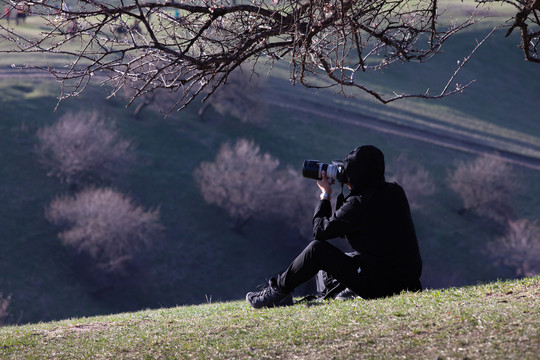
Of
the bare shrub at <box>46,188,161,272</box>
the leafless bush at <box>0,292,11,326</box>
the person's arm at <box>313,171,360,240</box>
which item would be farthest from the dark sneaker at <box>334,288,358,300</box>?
the bare shrub at <box>46,188,161,272</box>

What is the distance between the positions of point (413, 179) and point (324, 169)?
184 ft

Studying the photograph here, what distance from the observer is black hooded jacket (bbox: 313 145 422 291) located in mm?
7043

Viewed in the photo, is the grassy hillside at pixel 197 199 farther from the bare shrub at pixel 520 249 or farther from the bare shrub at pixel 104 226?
the bare shrub at pixel 104 226

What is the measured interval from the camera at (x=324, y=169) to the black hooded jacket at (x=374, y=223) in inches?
9.2

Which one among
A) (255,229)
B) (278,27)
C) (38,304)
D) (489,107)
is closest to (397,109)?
(489,107)

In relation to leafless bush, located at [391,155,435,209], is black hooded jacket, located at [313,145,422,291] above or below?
below

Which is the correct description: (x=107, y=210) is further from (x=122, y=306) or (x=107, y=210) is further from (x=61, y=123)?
(x=61, y=123)

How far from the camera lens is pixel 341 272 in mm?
7168

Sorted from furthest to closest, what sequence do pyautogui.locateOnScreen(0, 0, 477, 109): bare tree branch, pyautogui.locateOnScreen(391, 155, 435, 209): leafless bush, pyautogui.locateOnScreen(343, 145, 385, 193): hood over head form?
pyautogui.locateOnScreen(391, 155, 435, 209): leafless bush < pyautogui.locateOnScreen(0, 0, 477, 109): bare tree branch < pyautogui.locateOnScreen(343, 145, 385, 193): hood over head

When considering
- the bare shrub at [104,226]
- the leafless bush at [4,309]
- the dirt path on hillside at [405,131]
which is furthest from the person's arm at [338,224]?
the dirt path on hillside at [405,131]

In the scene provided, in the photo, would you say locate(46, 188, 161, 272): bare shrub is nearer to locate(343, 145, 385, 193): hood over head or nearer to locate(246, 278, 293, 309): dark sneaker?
locate(246, 278, 293, 309): dark sneaker

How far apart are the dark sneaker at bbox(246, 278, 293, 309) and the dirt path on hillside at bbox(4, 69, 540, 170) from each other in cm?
6188

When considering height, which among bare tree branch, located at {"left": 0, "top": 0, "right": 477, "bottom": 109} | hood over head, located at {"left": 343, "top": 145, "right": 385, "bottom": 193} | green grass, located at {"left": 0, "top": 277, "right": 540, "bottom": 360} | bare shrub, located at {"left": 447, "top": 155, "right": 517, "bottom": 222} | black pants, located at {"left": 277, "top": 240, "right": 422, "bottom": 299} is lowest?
green grass, located at {"left": 0, "top": 277, "right": 540, "bottom": 360}

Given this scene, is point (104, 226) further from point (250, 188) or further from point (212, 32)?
point (212, 32)
